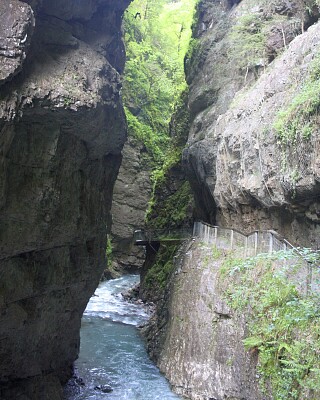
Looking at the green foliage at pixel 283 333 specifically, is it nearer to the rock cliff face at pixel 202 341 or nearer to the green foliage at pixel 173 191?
the rock cliff face at pixel 202 341

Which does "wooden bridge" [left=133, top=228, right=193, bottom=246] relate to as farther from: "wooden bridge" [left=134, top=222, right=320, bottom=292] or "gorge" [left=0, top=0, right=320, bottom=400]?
"gorge" [left=0, top=0, right=320, bottom=400]

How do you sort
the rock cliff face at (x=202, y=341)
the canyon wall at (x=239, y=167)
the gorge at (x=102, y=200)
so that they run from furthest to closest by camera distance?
the canyon wall at (x=239, y=167) → the rock cliff face at (x=202, y=341) → the gorge at (x=102, y=200)

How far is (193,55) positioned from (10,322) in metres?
19.6

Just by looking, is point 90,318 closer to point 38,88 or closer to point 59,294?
point 59,294

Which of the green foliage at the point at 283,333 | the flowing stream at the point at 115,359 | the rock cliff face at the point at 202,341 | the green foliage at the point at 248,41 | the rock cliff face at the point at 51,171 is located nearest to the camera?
the green foliage at the point at 283,333

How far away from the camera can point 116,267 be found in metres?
33.2

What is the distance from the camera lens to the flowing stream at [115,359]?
43.0 ft

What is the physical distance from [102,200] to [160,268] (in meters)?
11.4

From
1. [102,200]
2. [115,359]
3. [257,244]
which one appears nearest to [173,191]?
[115,359]

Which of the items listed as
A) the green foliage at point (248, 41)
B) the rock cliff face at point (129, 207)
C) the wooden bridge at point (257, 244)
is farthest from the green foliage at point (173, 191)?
the green foliage at point (248, 41)

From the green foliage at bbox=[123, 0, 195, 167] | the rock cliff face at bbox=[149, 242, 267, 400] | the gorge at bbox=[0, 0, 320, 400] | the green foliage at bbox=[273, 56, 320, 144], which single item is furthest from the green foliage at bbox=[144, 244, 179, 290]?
the green foliage at bbox=[273, 56, 320, 144]

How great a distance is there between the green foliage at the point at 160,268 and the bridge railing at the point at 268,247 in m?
4.26

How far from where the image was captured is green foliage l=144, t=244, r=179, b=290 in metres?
23.5

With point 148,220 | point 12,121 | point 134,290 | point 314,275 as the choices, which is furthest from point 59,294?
point 148,220
